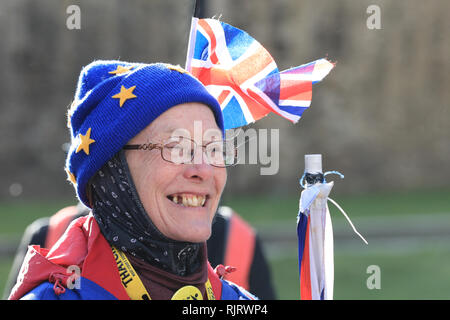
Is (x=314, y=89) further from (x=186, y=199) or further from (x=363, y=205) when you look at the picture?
(x=186, y=199)

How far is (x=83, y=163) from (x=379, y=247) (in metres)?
10.1

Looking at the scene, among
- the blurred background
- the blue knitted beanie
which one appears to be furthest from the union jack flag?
the blurred background

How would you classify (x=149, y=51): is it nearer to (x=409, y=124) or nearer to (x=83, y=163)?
(x=409, y=124)

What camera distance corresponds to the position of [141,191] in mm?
2062

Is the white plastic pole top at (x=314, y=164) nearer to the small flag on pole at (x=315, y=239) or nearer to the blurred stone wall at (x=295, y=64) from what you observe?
the small flag on pole at (x=315, y=239)

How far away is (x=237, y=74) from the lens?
7.99 feet

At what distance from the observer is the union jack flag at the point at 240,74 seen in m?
2.39

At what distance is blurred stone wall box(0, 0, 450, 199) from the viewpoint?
65.5 ft

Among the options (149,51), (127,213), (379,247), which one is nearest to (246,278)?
(127,213)

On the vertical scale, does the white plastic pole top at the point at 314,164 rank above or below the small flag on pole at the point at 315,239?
above

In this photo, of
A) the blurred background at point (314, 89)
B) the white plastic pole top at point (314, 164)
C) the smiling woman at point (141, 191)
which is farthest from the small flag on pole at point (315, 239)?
the blurred background at point (314, 89)

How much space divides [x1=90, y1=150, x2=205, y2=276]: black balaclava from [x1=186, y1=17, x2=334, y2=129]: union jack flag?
498 mm

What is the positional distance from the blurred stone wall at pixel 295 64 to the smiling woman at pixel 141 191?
17.5 metres

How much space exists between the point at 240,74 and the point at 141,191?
621 mm
